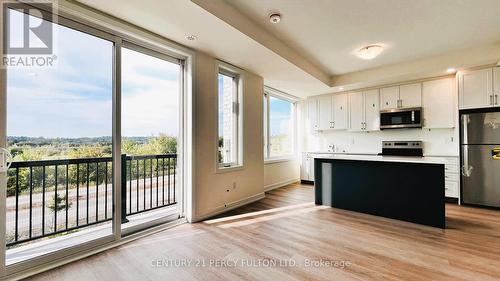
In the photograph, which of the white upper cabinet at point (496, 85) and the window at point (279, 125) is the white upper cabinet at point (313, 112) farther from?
the white upper cabinet at point (496, 85)

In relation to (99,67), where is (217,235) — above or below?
below

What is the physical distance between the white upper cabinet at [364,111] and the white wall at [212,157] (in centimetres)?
273

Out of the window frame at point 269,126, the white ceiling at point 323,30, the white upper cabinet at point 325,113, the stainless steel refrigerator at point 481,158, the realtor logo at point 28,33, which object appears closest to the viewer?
the realtor logo at point 28,33

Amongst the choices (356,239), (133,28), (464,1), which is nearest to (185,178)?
(133,28)

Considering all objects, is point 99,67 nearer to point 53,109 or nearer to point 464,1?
point 53,109

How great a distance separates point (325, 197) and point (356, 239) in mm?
1373

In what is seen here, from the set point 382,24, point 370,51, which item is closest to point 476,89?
point 370,51

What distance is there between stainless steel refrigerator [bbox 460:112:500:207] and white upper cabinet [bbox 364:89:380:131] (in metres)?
1.43

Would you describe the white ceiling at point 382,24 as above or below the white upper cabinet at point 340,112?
above

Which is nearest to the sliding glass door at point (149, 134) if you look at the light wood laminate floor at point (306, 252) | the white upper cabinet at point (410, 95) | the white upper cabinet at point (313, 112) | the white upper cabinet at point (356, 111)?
the light wood laminate floor at point (306, 252)

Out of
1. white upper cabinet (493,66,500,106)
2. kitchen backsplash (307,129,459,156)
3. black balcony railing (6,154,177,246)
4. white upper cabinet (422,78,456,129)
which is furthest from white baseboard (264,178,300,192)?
white upper cabinet (493,66,500,106)

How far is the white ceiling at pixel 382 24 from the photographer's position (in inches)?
93.6

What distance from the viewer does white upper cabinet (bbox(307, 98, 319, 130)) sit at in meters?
5.88

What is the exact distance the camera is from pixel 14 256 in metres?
1.92
